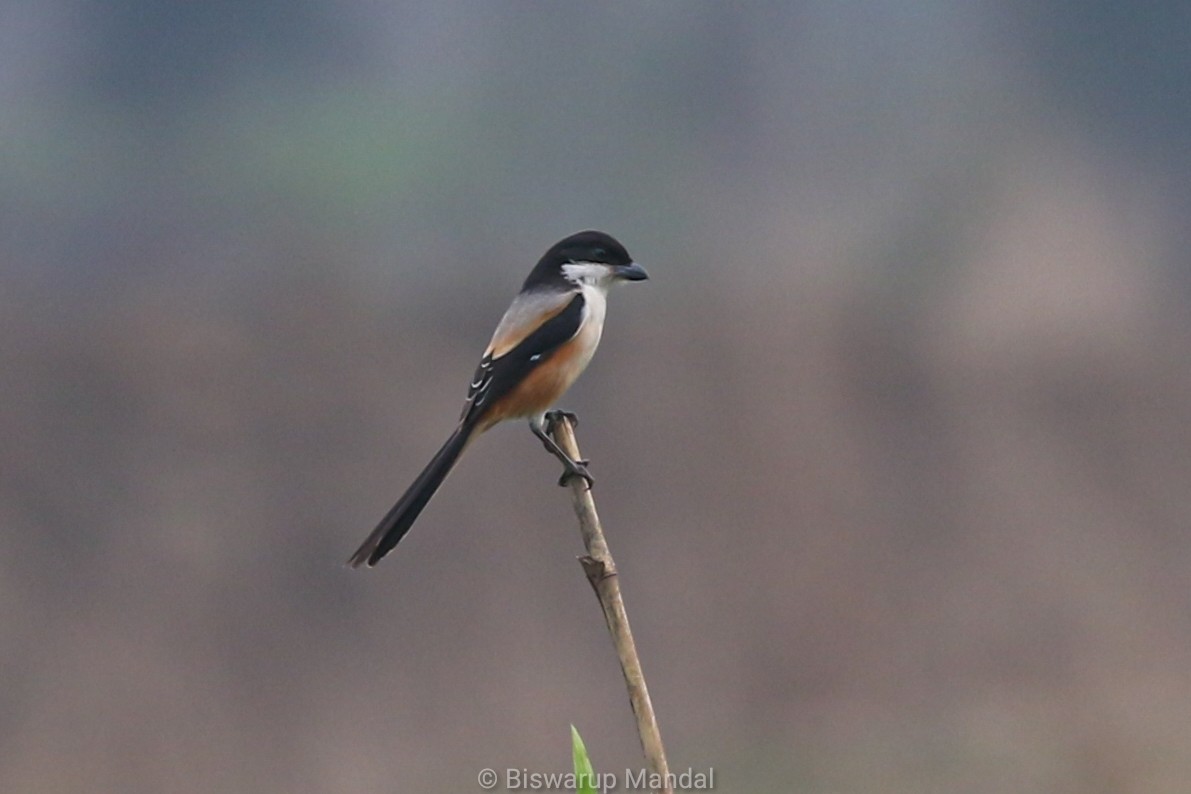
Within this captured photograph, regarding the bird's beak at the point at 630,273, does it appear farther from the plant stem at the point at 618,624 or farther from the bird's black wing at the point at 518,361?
the plant stem at the point at 618,624

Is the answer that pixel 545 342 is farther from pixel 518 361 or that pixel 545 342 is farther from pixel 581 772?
pixel 581 772

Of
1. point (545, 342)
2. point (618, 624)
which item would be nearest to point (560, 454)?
point (545, 342)

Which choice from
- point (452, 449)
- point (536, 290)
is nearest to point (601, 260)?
point (536, 290)

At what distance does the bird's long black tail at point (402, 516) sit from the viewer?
2.23 meters

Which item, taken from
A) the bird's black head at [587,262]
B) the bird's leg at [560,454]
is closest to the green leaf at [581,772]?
the bird's leg at [560,454]

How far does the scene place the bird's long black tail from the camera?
87.7 inches

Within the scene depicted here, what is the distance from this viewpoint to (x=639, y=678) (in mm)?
1549

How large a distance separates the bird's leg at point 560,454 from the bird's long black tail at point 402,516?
22 centimetres

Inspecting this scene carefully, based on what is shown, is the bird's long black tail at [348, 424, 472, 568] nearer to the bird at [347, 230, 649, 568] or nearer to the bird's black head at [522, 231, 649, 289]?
the bird at [347, 230, 649, 568]

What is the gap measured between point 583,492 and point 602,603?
32cm

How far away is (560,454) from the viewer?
2.51 metres

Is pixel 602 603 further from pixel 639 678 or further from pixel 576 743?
pixel 576 743

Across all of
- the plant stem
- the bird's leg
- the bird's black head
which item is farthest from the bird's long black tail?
the bird's black head

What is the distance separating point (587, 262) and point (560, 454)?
2.46 feet
